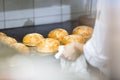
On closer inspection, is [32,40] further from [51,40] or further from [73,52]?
[73,52]

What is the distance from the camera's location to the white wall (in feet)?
4.80

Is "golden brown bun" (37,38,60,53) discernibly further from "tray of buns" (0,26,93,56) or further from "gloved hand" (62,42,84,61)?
"gloved hand" (62,42,84,61)

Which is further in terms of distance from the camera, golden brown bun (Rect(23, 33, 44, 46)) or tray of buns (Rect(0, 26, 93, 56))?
golden brown bun (Rect(23, 33, 44, 46))

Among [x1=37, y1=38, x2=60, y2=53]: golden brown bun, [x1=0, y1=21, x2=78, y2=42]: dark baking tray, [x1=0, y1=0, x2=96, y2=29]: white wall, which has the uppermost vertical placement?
[x1=0, y1=0, x2=96, y2=29]: white wall

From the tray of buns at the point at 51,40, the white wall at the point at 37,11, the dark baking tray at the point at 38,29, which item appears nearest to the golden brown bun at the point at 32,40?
the tray of buns at the point at 51,40

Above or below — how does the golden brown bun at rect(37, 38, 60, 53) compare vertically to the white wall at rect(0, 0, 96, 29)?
below

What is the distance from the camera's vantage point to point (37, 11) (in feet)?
5.08

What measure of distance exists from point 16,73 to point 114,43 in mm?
158

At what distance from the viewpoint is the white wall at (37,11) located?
1464 mm

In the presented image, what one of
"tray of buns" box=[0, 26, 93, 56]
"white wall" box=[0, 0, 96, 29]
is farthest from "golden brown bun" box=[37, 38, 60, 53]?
"white wall" box=[0, 0, 96, 29]

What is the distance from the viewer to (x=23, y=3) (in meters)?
1.49

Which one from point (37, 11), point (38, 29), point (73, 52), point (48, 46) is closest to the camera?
point (73, 52)

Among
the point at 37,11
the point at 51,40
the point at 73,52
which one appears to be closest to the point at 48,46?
the point at 51,40

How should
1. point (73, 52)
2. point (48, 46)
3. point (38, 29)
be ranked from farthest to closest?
point (38, 29) → point (48, 46) → point (73, 52)
